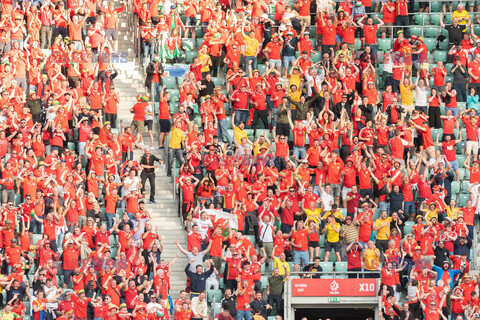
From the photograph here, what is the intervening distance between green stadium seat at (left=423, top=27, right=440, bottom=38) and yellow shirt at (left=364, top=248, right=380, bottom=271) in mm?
9254

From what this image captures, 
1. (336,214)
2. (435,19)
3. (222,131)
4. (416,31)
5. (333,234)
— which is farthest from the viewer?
(435,19)

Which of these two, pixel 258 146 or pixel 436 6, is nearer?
pixel 258 146

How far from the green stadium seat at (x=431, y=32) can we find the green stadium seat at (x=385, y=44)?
4.16ft

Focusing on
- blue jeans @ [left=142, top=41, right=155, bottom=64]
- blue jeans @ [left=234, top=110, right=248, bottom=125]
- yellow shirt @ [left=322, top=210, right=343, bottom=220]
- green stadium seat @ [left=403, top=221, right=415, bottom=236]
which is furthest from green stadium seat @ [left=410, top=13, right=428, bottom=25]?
yellow shirt @ [left=322, top=210, right=343, bottom=220]

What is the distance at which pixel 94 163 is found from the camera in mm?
34094

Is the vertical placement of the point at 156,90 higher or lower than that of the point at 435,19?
lower

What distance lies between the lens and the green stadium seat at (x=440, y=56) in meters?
38.8

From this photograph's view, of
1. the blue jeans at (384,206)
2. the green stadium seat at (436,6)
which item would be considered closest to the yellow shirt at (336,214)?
the blue jeans at (384,206)

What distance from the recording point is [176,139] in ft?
113

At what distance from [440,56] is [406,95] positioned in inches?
99.9

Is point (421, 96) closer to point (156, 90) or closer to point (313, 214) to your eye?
point (313, 214)

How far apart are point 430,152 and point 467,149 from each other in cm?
97

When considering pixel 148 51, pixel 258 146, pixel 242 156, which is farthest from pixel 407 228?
pixel 148 51

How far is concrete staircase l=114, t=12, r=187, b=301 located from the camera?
1308 inches
